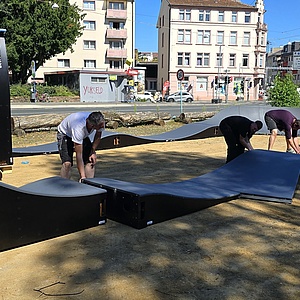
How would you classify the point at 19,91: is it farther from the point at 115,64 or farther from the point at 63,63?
the point at 115,64

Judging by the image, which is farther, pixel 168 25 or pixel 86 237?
pixel 168 25

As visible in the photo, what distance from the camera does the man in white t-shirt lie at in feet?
17.4

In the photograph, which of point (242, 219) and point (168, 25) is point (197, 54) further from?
point (242, 219)

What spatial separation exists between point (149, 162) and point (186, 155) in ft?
4.24

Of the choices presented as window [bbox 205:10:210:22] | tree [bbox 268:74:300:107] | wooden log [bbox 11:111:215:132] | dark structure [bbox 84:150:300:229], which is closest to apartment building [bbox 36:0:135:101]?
window [bbox 205:10:210:22]

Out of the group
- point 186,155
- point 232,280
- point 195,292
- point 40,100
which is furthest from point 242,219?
point 40,100

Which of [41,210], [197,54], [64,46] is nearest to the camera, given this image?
[41,210]

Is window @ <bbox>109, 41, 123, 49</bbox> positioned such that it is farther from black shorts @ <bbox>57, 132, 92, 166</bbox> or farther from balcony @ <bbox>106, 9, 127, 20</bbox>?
black shorts @ <bbox>57, 132, 92, 166</bbox>

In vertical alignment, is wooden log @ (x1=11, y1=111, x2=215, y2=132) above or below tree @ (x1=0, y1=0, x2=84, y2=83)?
below

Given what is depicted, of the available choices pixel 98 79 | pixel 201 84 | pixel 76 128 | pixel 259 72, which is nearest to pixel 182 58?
pixel 201 84

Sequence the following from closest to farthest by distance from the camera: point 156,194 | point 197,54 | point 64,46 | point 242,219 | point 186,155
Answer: point 156,194
point 242,219
point 186,155
point 64,46
point 197,54

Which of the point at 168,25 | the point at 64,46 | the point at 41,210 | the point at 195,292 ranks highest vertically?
the point at 168,25

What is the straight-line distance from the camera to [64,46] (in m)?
38.2

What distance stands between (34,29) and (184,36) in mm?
23236
